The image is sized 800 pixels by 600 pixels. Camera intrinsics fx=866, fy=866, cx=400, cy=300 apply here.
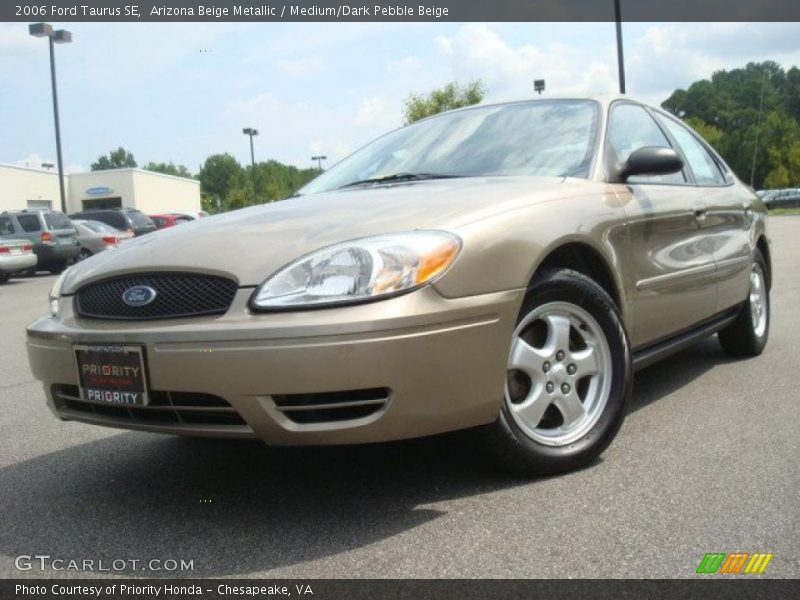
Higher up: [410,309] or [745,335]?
[410,309]

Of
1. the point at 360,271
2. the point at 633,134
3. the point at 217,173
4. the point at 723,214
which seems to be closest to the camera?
the point at 360,271

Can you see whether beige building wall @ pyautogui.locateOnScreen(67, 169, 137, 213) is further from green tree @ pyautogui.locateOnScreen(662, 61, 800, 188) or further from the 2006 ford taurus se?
the 2006 ford taurus se

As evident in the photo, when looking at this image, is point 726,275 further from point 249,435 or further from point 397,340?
point 249,435

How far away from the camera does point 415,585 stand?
89.0 inches

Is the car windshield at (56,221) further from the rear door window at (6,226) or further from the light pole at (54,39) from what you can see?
the light pole at (54,39)

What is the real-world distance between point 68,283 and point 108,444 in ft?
3.34

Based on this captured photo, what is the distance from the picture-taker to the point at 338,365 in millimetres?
2520

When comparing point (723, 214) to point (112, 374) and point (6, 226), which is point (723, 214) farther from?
point (6, 226)

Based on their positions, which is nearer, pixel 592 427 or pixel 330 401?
pixel 330 401

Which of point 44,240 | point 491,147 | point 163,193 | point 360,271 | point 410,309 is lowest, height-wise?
point 410,309

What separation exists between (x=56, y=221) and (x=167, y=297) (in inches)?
773

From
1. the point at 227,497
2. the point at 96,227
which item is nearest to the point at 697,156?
the point at 227,497

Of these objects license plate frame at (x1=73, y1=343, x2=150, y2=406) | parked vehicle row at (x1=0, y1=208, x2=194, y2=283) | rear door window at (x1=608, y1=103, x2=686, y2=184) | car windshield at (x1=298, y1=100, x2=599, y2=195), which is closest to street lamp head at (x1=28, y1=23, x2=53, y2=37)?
parked vehicle row at (x1=0, y1=208, x2=194, y2=283)

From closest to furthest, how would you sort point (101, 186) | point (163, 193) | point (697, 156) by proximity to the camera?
point (697, 156)
point (101, 186)
point (163, 193)
